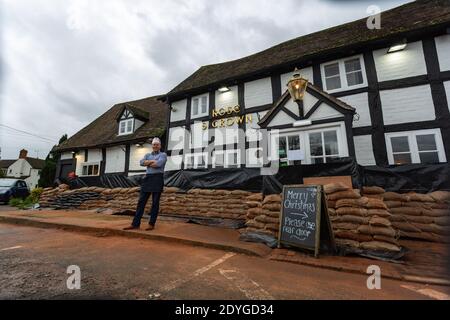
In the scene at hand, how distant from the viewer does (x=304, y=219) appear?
380 centimetres

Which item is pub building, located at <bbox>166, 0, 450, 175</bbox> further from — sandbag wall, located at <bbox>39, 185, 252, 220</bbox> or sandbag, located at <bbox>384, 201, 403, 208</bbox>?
sandbag wall, located at <bbox>39, 185, 252, 220</bbox>

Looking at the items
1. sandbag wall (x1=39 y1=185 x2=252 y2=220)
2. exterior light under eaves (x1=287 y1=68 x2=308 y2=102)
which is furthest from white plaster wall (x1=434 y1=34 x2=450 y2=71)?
sandbag wall (x1=39 y1=185 x2=252 y2=220)

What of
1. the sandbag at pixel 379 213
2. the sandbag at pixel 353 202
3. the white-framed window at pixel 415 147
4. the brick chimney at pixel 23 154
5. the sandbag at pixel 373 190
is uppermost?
the brick chimney at pixel 23 154

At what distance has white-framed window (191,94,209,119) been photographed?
11.5 meters

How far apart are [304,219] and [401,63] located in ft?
25.1

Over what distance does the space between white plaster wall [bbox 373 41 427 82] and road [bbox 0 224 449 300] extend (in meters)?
7.80

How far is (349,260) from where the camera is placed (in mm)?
3373

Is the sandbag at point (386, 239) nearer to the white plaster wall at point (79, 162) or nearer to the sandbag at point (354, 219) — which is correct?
the sandbag at point (354, 219)

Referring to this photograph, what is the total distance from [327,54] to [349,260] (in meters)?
8.05

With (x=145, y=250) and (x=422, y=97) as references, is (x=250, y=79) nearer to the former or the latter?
(x=422, y=97)

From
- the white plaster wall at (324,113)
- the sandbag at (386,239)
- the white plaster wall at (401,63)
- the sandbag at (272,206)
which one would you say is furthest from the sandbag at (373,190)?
the white plaster wall at (401,63)

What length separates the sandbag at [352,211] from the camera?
3.91m

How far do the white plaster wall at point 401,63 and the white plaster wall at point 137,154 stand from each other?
1142 centimetres

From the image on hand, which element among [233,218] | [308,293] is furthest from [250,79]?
[308,293]
